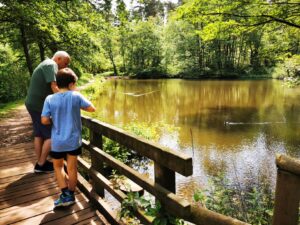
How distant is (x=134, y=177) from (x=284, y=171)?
60.2 inches

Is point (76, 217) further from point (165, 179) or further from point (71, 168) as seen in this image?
point (165, 179)

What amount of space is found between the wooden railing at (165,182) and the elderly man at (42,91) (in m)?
0.67

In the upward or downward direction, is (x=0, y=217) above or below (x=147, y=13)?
below

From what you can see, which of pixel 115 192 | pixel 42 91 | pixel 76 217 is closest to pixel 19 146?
pixel 42 91

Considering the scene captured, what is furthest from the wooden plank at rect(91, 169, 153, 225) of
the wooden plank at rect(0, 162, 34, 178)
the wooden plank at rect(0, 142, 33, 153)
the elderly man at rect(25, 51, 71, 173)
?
the wooden plank at rect(0, 142, 33, 153)

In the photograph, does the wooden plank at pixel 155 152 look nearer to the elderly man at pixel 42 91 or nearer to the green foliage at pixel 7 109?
the elderly man at pixel 42 91

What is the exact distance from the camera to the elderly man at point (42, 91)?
392cm

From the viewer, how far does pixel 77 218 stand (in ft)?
10.4

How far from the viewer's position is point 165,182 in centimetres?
241

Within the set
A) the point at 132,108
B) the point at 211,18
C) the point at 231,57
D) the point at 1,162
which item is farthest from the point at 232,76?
the point at 1,162

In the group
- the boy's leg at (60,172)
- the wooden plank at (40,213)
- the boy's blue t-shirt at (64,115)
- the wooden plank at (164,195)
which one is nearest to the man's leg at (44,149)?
the wooden plank at (40,213)

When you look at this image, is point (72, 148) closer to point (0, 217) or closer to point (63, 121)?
point (63, 121)

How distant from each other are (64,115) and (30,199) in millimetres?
1351

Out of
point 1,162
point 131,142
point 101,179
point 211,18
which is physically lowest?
point 1,162
